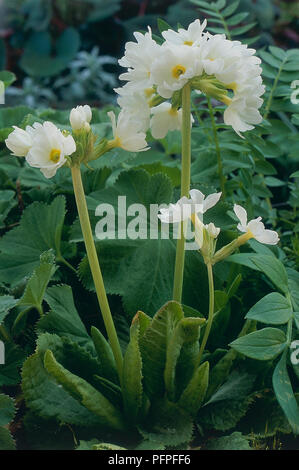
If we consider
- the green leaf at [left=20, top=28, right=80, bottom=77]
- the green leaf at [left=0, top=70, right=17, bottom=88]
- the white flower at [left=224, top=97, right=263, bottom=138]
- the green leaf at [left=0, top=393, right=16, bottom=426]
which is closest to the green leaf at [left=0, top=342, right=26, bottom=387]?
the green leaf at [left=0, top=393, right=16, bottom=426]

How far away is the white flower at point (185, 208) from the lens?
0.61m

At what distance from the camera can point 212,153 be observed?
1000mm

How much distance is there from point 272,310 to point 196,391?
12 centimetres

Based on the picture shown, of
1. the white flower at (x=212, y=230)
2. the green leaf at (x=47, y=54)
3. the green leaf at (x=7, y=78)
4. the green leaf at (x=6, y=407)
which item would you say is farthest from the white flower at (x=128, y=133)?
the green leaf at (x=47, y=54)

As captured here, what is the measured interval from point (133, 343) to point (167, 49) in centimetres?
30

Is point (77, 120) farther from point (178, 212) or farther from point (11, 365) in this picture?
point (11, 365)

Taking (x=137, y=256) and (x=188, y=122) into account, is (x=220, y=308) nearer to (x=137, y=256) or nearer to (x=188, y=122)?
(x=137, y=256)

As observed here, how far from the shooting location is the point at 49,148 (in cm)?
60

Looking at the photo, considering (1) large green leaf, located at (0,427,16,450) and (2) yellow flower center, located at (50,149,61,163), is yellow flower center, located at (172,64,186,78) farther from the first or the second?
(1) large green leaf, located at (0,427,16,450)

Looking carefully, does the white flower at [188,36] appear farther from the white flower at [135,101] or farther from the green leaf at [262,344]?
the green leaf at [262,344]

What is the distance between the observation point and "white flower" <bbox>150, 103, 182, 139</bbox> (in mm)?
678
